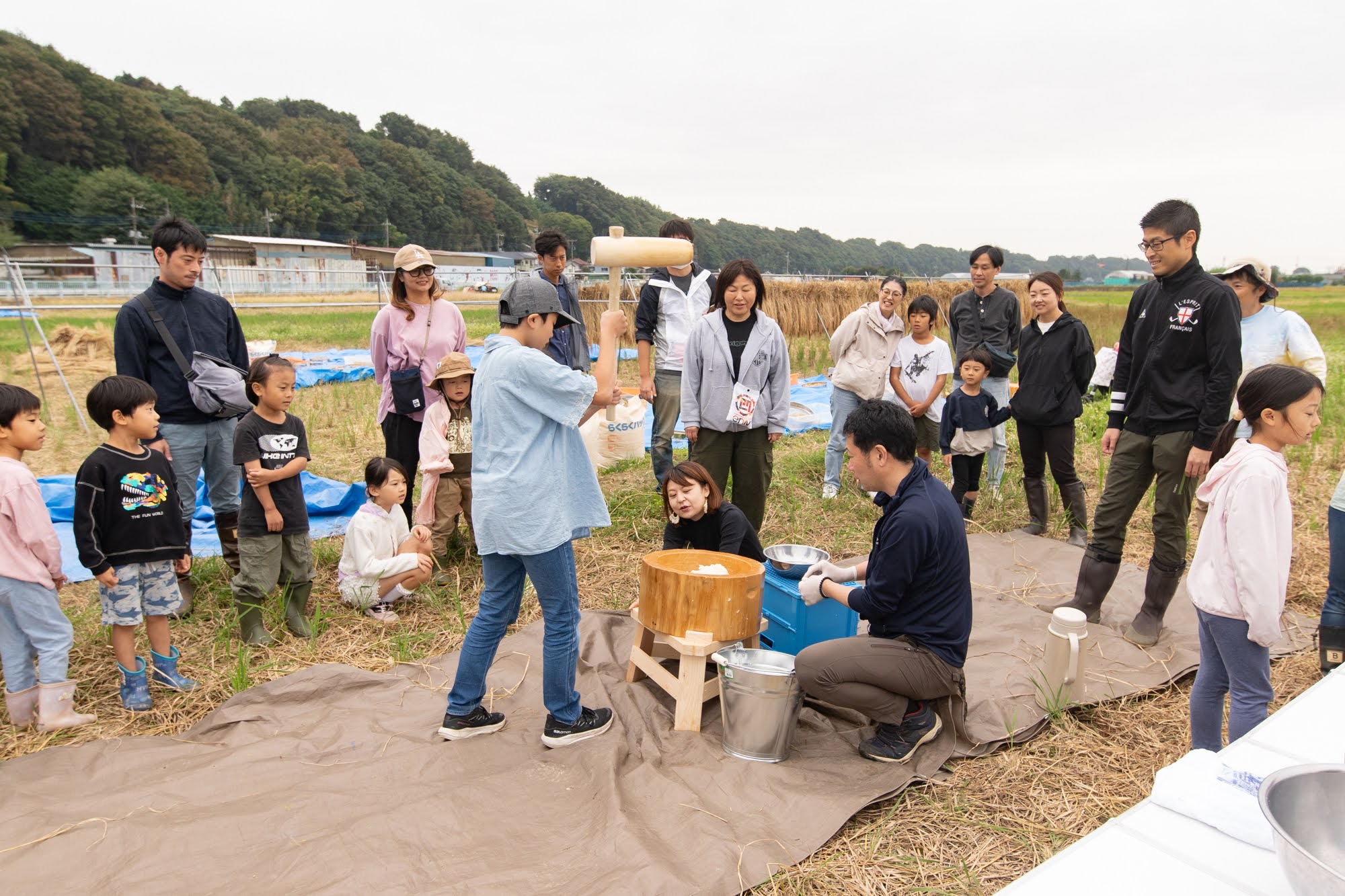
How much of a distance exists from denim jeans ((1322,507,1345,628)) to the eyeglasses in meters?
1.41

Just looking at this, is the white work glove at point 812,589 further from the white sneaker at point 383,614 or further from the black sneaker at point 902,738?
the white sneaker at point 383,614

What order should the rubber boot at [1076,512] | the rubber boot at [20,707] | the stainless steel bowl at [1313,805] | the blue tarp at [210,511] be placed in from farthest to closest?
the rubber boot at [1076,512] → the blue tarp at [210,511] → the rubber boot at [20,707] → the stainless steel bowl at [1313,805]

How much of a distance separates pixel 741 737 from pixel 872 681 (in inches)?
21.0

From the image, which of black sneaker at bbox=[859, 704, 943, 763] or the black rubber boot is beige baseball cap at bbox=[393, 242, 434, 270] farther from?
the black rubber boot

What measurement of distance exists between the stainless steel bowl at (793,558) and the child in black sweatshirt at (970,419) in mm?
2430

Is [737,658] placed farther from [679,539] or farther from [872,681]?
[679,539]

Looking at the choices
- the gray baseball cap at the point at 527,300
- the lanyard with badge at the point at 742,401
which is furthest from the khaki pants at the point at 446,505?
the gray baseball cap at the point at 527,300

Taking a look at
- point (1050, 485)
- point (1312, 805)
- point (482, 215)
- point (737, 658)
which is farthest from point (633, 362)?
point (482, 215)

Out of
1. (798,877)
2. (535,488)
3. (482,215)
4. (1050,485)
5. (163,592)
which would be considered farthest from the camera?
(482,215)

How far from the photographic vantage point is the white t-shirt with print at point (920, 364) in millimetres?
6199

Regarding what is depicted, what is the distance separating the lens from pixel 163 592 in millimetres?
3461

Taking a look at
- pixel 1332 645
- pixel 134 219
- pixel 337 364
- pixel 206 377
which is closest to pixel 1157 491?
pixel 1332 645

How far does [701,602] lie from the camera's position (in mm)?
3102

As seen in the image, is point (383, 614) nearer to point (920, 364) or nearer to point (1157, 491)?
point (1157, 491)
